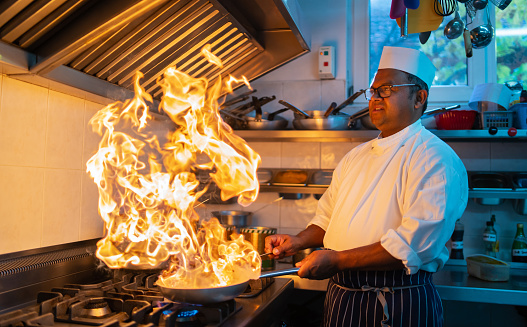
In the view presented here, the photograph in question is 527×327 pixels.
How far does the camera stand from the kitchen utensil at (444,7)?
2.16 metres

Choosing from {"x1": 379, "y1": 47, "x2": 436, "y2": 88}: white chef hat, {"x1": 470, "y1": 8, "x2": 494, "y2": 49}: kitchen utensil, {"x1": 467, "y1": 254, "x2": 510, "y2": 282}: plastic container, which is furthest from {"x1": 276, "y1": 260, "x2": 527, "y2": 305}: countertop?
{"x1": 470, "y1": 8, "x2": 494, "y2": 49}: kitchen utensil

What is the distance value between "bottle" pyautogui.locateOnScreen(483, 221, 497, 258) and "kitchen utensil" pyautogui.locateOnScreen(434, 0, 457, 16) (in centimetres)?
127

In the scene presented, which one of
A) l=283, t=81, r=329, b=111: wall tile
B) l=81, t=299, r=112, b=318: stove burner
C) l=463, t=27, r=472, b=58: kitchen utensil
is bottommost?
l=81, t=299, r=112, b=318: stove burner

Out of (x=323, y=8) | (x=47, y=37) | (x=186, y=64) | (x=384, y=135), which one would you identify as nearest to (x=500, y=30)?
(x=323, y=8)

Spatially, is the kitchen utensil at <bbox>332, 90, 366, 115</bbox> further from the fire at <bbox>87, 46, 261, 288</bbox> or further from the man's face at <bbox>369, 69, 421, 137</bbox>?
the fire at <bbox>87, 46, 261, 288</bbox>

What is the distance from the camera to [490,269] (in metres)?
2.29

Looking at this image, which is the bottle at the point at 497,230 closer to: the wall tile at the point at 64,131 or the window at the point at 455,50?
the window at the point at 455,50

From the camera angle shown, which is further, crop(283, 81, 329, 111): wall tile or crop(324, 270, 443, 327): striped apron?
crop(283, 81, 329, 111): wall tile

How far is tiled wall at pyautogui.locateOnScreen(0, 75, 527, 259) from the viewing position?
165cm

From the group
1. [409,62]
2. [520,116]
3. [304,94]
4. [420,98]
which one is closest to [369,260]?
[420,98]

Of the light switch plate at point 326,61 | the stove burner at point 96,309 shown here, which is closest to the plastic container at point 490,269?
the light switch plate at point 326,61

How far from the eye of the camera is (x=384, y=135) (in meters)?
1.97

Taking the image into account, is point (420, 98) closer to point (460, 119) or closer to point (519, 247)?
point (460, 119)

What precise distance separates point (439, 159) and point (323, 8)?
5.97 ft
